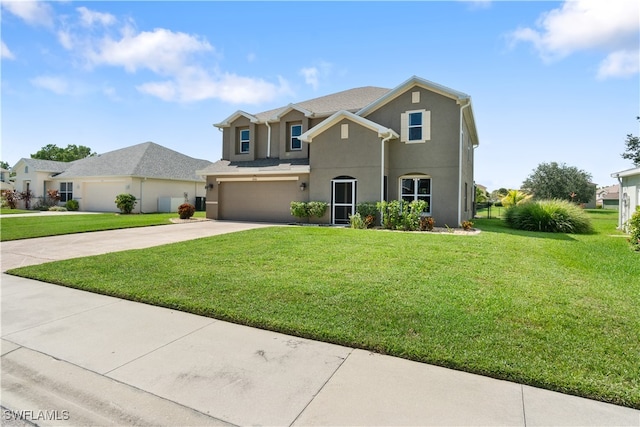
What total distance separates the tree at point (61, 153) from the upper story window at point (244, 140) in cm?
6180

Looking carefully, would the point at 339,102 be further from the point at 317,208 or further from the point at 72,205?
the point at 72,205

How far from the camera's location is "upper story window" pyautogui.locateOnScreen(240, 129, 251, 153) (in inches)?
833

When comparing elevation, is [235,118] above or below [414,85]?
below

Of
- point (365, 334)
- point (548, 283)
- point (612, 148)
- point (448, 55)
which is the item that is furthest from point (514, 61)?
point (612, 148)

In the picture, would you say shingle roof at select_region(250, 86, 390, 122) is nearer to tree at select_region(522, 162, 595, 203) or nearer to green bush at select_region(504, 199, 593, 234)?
green bush at select_region(504, 199, 593, 234)

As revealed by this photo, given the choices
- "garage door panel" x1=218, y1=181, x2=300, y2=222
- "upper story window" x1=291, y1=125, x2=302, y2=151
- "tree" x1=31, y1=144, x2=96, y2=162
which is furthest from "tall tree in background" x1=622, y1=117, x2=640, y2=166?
"tree" x1=31, y1=144, x2=96, y2=162

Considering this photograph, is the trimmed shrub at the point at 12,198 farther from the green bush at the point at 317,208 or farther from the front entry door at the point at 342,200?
the front entry door at the point at 342,200

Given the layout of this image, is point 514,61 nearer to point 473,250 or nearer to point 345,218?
point 473,250

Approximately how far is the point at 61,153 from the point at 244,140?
6556 cm

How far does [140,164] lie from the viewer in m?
27.7

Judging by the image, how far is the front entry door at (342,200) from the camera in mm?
16325

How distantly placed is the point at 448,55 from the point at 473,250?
7.18 m

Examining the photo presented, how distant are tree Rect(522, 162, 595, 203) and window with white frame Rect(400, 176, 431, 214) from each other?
31592mm

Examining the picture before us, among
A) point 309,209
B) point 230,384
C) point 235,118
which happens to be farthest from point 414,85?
point 230,384
